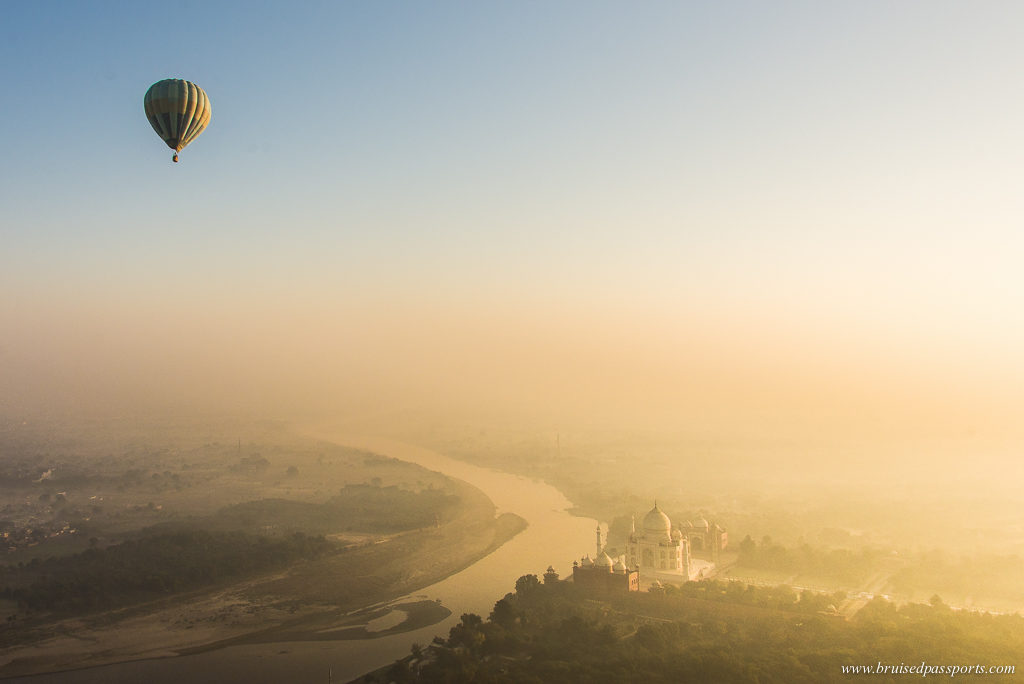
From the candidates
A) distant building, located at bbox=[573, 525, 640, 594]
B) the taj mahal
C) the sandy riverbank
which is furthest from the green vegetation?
the sandy riverbank

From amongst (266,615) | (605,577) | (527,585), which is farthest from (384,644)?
(605,577)

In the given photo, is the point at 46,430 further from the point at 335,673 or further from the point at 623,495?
the point at 335,673

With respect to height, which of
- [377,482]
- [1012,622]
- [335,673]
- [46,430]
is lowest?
[335,673]

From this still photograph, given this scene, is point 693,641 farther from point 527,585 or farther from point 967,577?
point 967,577

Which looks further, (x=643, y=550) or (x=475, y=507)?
(x=475, y=507)

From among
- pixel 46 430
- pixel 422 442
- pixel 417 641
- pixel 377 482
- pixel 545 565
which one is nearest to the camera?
pixel 417 641

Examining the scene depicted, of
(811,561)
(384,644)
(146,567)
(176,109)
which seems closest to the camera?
(176,109)

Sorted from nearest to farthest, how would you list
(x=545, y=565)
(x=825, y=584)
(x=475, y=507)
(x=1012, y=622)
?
(x=1012, y=622)
(x=825, y=584)
(x=545, y=565)
(x=475, y=507)

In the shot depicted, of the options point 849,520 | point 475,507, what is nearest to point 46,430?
point 475,507
